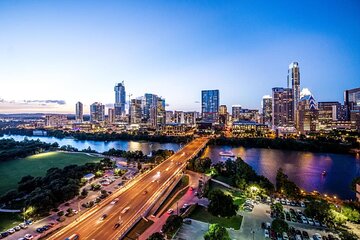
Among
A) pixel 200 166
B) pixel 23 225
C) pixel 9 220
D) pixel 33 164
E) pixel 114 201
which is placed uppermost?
pixel 200 166

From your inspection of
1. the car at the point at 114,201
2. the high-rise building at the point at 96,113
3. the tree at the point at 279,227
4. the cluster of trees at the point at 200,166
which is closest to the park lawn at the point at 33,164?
the car at the point at 114,201

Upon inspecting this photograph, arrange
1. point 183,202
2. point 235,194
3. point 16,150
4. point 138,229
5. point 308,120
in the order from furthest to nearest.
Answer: point 308,120, point 16,150, point 235,194, point 183,202, point 138,229

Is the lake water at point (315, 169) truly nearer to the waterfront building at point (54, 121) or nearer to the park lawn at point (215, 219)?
the park lawn at point (215, 219)

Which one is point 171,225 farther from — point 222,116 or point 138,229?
point 222,116


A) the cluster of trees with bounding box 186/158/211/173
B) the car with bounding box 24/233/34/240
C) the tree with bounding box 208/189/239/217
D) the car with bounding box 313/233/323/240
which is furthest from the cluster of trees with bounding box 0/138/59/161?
the car with bounding box 313/233/323/240

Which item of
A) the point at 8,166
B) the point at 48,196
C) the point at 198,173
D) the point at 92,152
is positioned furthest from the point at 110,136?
the point at 48,196

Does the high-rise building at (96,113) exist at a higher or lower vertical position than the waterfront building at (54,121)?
higher

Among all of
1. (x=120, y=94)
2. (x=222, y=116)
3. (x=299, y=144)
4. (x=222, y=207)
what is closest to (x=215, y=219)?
(x=222, y=207)
